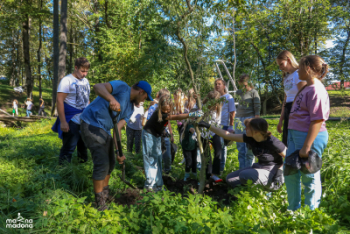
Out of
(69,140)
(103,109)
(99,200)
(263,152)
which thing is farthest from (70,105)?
(263,152)

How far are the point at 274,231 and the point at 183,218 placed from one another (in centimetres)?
83

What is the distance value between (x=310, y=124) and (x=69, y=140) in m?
3.41

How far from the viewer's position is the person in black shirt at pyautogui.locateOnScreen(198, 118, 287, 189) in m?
3.26

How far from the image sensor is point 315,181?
246cm

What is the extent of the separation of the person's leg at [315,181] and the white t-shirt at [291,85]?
44.9 inches

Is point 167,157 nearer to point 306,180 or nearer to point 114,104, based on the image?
point 114,104

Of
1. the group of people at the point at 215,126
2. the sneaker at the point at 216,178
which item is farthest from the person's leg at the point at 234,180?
the sneaker at the point at 216,178

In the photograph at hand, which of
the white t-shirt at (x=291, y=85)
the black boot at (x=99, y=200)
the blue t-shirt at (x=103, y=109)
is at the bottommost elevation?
the black boot at (x=99, y=200)

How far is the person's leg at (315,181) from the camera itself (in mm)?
2430

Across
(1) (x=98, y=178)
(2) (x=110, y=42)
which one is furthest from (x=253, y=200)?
(2) (x=110, y=42)

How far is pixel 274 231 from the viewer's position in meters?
2.17

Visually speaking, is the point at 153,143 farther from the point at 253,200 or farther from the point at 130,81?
the point at 130,81

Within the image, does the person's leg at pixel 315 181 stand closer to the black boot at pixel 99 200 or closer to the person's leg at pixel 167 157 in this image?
the black boot at pixel 99 200

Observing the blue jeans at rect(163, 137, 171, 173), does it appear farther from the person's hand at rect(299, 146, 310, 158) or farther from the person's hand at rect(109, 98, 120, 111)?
the person's hand at rect(299, 146, 310, 158)
